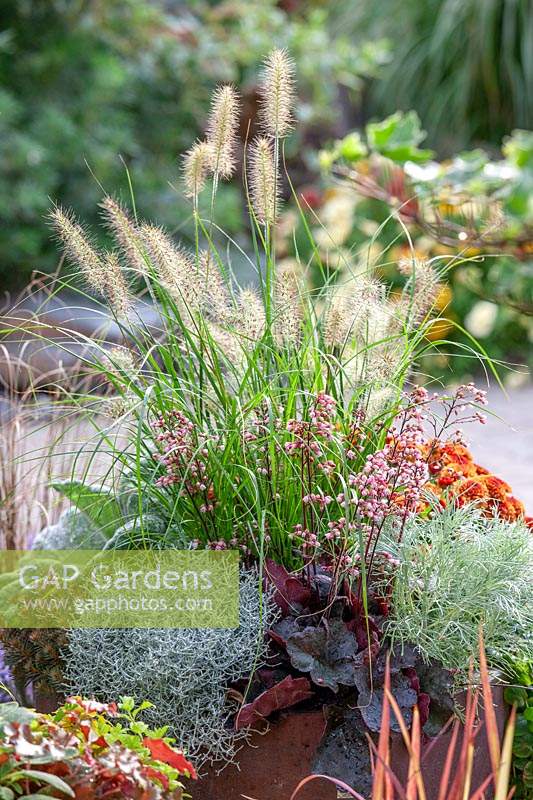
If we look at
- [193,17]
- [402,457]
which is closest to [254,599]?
[402,457]

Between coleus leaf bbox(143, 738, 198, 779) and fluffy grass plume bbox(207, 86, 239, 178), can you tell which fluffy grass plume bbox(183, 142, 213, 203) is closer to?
fluffy grass plume bbox(207, 86, 239, 178)

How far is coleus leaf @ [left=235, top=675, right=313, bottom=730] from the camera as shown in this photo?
1.53 metres

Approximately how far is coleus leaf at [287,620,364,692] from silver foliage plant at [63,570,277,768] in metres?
0.06

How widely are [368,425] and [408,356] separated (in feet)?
0.45

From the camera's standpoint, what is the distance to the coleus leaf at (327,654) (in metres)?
1.57

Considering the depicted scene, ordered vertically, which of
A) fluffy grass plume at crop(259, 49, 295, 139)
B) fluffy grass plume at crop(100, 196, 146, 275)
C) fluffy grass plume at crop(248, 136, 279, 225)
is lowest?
fluffy grass plume at crop(100, 196, 146, 275)

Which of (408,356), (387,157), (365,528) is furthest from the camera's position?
(387,157)

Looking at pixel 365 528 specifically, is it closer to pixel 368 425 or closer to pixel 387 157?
pixel 368 425

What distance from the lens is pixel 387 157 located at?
117 inches

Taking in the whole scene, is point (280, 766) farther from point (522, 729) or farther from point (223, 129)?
point (223, 129)

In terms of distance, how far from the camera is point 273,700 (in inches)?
60.6
